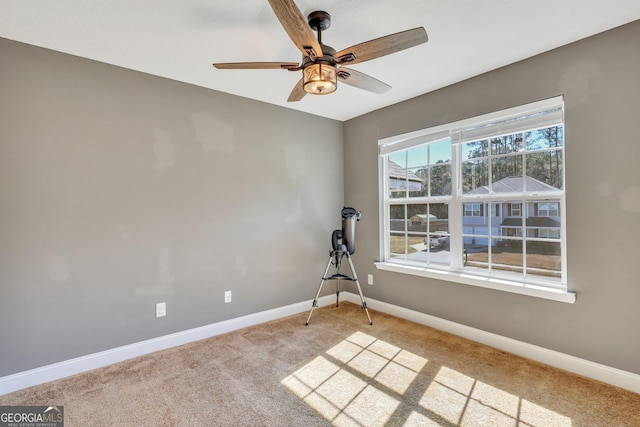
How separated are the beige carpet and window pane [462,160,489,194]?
1.45 metres

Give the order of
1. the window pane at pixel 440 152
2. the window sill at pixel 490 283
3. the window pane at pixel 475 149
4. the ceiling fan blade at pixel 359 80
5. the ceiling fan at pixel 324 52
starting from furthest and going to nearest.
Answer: the window pane at pixel 440 152 < the window pane at pixel 475 149 < the window sill at pixel 490 283 < the ceiling fan blade at pixel 359 80 < the ceiling fan at pixel 324 52

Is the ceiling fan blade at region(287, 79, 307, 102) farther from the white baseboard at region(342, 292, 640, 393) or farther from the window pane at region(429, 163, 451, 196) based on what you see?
the white baseboard at region(342, 292, 640, 393)

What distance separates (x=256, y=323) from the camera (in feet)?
11.0

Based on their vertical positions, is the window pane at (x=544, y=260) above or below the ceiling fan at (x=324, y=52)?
below

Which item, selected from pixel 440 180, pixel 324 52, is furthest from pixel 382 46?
pixel 440 180

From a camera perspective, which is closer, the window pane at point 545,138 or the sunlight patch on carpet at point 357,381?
the sunlight patch on carpet at point 357,381

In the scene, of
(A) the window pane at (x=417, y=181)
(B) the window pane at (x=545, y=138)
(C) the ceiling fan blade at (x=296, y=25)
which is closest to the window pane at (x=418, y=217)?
(A) the window pane at (x=417, y=181)

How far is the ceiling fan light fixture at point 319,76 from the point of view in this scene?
183 cm

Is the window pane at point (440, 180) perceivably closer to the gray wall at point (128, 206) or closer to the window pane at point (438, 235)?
the window pane at point (438, 235)

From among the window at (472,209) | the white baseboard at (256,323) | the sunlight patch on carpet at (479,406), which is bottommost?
the sunlight patch on carpet at (479,406)

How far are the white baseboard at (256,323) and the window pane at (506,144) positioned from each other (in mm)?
1662

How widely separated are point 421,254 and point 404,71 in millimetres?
1933

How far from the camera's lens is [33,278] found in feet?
7.41

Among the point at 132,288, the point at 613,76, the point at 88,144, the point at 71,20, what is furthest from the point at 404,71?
the point at 132,288
